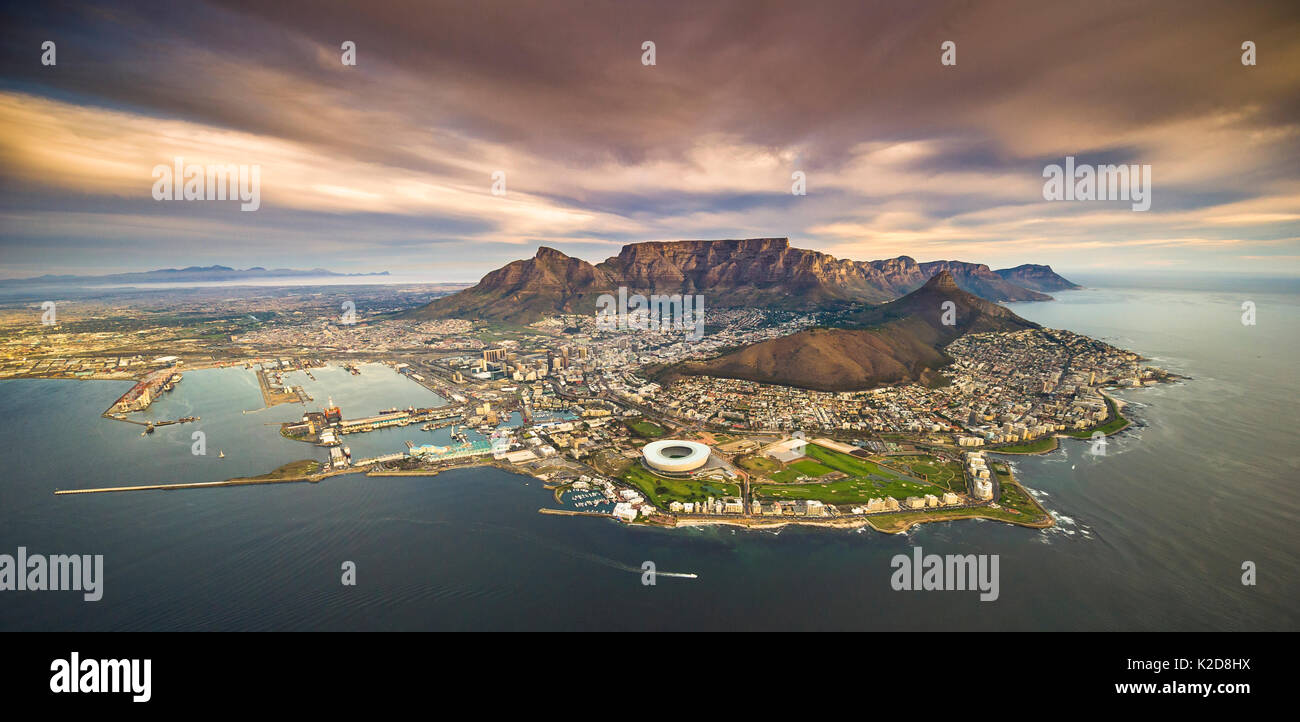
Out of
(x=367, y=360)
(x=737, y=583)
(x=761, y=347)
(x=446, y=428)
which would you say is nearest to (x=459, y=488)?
(x=446, y=428)

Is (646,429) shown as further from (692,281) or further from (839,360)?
(692,281)

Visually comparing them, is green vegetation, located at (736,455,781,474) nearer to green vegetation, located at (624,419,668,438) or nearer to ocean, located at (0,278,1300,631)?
ocean, located at (0,278,1300,631)

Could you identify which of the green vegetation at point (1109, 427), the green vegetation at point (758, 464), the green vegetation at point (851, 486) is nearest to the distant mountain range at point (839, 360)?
the green vegetation at point (1109, 427)

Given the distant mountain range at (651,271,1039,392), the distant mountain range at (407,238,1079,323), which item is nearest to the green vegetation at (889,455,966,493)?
the distant mountain range at (651,271,1039,392)

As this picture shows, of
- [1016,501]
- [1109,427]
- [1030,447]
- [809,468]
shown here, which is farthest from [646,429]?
[1109,427]

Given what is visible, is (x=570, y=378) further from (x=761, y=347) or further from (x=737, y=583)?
(x=737, y=583)
